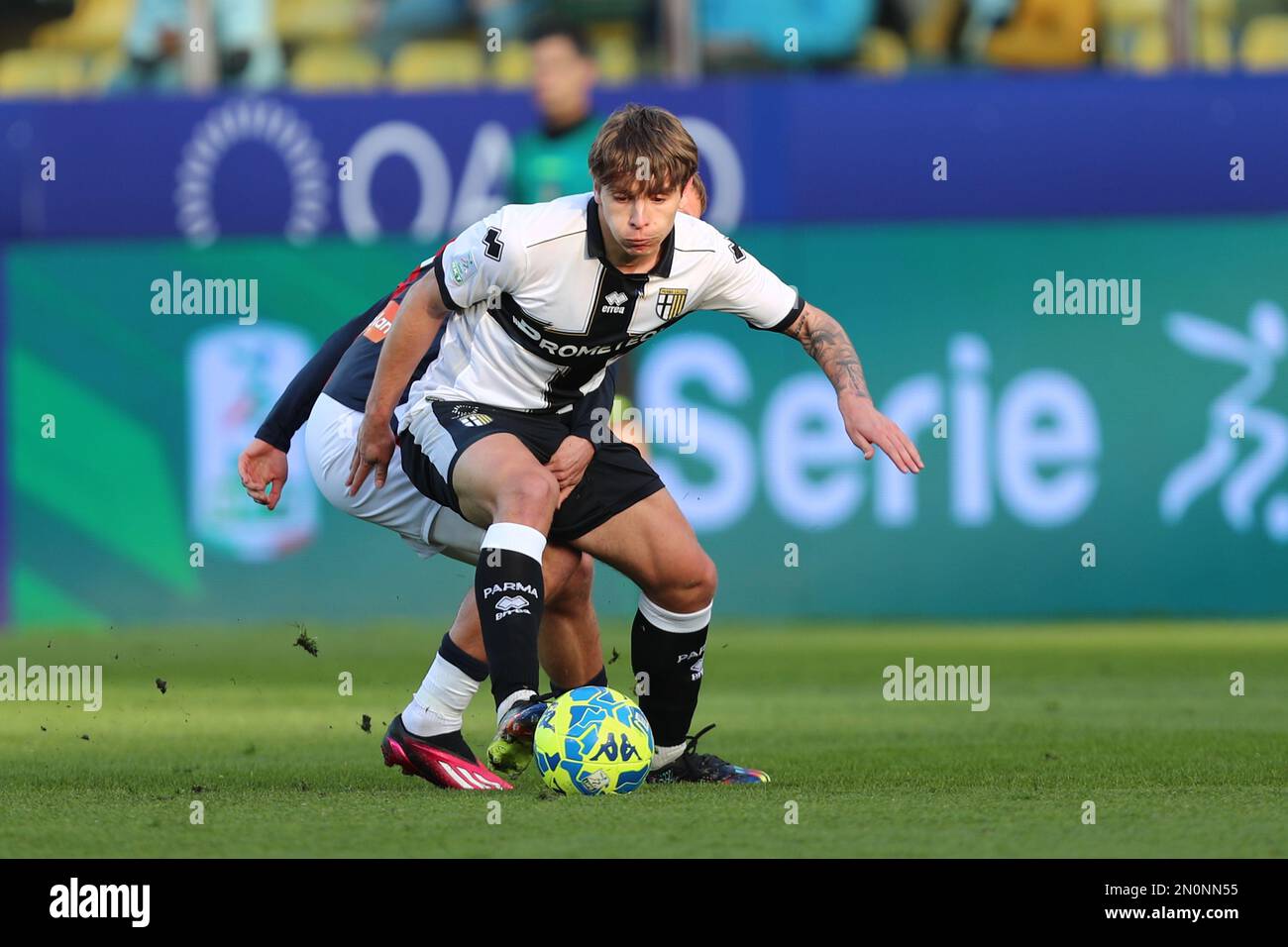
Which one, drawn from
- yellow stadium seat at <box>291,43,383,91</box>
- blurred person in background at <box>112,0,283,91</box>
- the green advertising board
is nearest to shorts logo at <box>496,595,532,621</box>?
the green advertising board

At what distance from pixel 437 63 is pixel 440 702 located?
26.3ft

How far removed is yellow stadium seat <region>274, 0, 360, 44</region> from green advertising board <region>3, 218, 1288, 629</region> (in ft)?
7.74

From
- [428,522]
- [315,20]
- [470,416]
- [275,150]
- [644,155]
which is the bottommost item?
[428,522]

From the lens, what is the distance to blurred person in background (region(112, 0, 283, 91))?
13.0 metres

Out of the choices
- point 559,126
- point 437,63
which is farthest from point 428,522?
point 437,63

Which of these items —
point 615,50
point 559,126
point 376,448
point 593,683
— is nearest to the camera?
point 376,448

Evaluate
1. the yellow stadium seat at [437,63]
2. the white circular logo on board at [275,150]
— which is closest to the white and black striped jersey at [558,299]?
the white circular logo on board at [275,150]

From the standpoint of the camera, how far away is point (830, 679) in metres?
9.09

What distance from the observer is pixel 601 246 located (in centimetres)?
550

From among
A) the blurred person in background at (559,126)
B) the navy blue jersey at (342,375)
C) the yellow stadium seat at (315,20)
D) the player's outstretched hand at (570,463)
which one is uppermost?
the yellow stadium seat at (315,20)

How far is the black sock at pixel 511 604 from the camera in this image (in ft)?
17.4

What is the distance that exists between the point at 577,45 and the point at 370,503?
13.7 feet

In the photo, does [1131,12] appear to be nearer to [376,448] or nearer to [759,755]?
[759,755]

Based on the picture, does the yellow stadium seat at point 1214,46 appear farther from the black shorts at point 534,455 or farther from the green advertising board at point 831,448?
the black shorts at point 534,455
